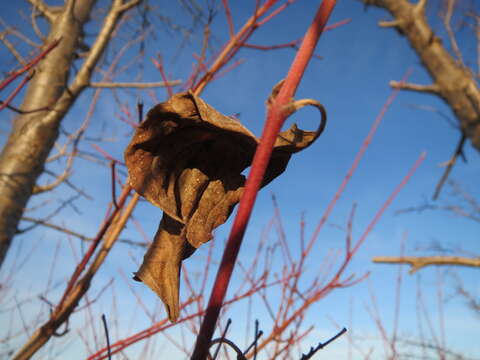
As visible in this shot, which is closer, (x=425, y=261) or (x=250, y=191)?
(x=250, y=191)

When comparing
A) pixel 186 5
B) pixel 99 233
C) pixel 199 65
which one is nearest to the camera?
pixel 99 233

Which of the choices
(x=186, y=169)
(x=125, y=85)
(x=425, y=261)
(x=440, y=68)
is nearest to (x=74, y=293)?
(x=186, y=169)

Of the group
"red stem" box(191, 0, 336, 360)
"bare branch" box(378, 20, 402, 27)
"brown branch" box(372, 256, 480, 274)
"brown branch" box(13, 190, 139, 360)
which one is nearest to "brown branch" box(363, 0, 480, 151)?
"bare branch" box(378, 20, 402, 27)

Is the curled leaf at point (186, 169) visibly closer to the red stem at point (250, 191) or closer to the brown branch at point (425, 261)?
the red stem at point (250, 191)

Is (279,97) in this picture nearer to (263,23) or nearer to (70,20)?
(263,23)

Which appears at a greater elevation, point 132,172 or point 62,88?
point 62,88

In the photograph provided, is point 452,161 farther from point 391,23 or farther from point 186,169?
point 186,169

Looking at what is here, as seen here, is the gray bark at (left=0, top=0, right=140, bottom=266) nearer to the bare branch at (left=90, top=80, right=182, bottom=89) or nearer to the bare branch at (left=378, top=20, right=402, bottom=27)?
the bare branch at (left=90, top=80, right=182, bottom=89)

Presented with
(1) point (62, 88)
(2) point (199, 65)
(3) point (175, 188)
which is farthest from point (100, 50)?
(3) point (175, 188)
